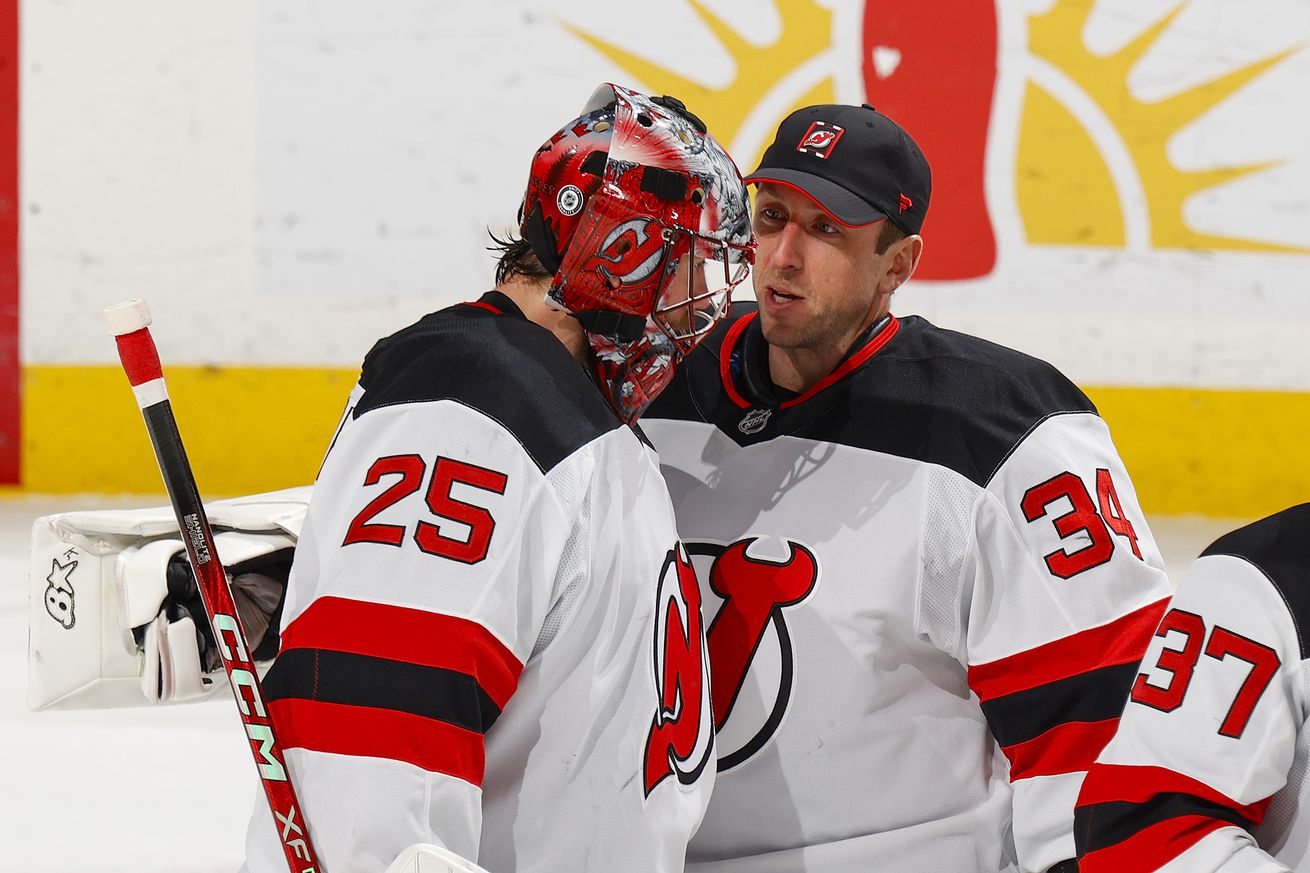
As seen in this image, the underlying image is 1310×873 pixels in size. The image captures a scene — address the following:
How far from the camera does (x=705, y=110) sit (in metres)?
4.54

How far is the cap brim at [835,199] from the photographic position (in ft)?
5.02

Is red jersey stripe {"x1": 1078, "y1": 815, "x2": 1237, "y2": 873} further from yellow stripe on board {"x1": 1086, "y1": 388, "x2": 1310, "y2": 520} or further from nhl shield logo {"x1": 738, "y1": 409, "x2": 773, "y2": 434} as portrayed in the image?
yellow stripe on board {"x1": 1086, "y1": 388, "x2": 1310, "y2": 520}

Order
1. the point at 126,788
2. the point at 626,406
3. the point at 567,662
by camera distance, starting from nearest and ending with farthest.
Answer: the point at 567,662 → the point at 626,406 → the point at 126,788

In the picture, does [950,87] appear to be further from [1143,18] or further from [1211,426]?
[1211,426]

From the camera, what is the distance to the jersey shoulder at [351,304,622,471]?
1086 millimetres

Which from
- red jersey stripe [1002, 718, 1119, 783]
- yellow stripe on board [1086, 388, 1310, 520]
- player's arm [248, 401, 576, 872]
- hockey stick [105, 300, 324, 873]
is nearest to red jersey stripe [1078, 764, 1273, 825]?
red jersey stripe [1002, 718, 1119, 783]

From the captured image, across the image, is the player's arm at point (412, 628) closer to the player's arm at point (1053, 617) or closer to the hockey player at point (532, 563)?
the hockey player at point (532, 563)

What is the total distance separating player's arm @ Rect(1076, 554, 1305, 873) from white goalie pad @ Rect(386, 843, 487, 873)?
0.48 metres

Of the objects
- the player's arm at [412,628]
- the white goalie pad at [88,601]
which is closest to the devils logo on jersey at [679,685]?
the player's arm at [412,628]

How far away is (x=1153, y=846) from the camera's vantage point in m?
1.04

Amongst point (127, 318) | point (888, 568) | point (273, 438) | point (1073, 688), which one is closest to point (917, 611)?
point (888, 568)

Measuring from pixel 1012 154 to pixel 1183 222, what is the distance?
585 mm

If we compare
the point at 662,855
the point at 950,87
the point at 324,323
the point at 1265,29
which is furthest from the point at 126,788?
the point at 1265,29

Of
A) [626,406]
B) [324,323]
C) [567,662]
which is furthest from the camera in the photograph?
[324,323]
